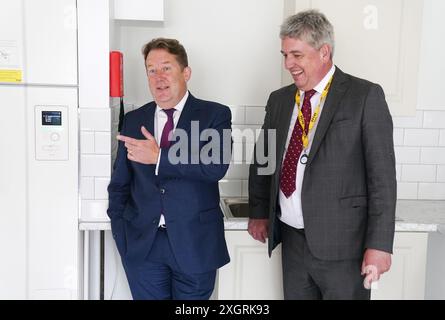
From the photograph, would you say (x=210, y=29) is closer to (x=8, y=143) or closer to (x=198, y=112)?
(x=198, y=112)

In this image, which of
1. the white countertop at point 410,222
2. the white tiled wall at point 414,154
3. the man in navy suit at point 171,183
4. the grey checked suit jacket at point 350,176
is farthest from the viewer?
the white tiled wall at point 414,154

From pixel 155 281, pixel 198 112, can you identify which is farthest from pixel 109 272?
pixel 198 112

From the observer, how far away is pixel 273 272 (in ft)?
7.20

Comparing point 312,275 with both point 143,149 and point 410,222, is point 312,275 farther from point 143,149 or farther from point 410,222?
point 143,149

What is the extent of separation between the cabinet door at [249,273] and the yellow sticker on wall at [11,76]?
107 cm

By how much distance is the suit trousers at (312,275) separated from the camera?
1813mm

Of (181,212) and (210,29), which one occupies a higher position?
(210,29)

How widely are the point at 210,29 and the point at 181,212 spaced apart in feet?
3.81

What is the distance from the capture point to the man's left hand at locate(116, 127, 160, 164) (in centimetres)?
178

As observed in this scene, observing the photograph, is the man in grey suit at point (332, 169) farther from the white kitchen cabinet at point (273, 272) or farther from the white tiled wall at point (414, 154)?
the white tiled wall at point (414, 154)

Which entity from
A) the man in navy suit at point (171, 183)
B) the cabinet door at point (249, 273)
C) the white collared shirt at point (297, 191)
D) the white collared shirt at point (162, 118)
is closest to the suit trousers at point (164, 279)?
the man in navy suit at point (171, 183)

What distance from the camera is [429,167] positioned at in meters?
2.72

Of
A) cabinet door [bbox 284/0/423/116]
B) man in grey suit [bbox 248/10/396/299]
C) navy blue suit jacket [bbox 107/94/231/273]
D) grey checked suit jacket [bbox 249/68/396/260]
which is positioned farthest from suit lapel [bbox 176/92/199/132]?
cabinet door [bbox 284/0/423/116]

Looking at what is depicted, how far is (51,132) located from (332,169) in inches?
42.6
